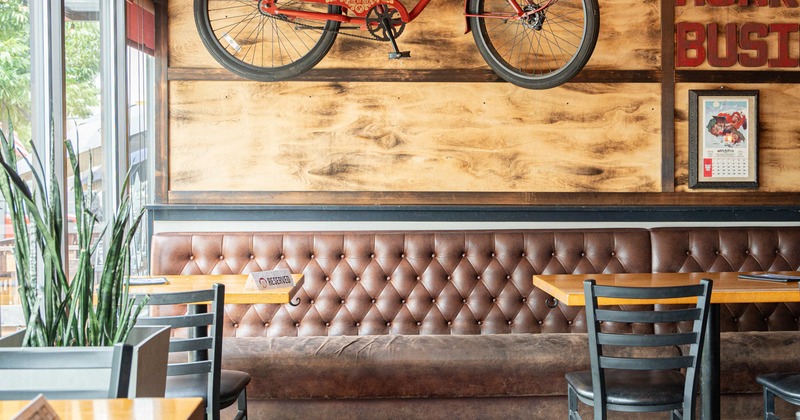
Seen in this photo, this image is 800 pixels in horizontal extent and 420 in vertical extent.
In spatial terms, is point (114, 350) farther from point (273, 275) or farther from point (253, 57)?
point (253, 57)

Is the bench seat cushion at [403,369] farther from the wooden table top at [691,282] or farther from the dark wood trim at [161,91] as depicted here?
the dark wood trim at [161,91]

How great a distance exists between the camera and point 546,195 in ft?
14.0

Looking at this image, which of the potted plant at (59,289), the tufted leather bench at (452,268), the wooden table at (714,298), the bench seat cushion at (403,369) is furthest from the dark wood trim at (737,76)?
the potted plant at (59,289)

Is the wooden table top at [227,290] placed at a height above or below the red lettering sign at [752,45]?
below

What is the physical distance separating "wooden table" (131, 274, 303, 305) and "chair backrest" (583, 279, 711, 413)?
122 centimetres

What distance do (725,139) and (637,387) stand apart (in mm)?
2225

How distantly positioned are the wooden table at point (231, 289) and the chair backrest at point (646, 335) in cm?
122

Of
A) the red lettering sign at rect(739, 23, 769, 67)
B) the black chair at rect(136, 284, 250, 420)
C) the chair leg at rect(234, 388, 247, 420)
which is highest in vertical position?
the red lettering sign at rect(739, 23, 769, 67)

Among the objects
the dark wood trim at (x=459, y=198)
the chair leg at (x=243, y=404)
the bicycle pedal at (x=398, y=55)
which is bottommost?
the chair leg at (x=243, y=404)

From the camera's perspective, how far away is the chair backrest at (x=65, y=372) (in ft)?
4.61

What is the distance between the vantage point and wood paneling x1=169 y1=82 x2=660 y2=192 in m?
4.21

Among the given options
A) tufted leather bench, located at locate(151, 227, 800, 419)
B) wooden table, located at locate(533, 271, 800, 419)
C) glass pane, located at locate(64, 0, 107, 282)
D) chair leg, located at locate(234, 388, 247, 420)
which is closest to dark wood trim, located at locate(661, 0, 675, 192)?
tufted leather bench, located at locate(151, 227, 800, 419)

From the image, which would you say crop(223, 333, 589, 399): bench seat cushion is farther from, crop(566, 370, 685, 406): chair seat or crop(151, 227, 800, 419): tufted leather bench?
crop(566, 370, 685, 406): chair seat

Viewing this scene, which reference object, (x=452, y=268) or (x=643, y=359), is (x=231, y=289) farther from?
(x=643, y=359)
